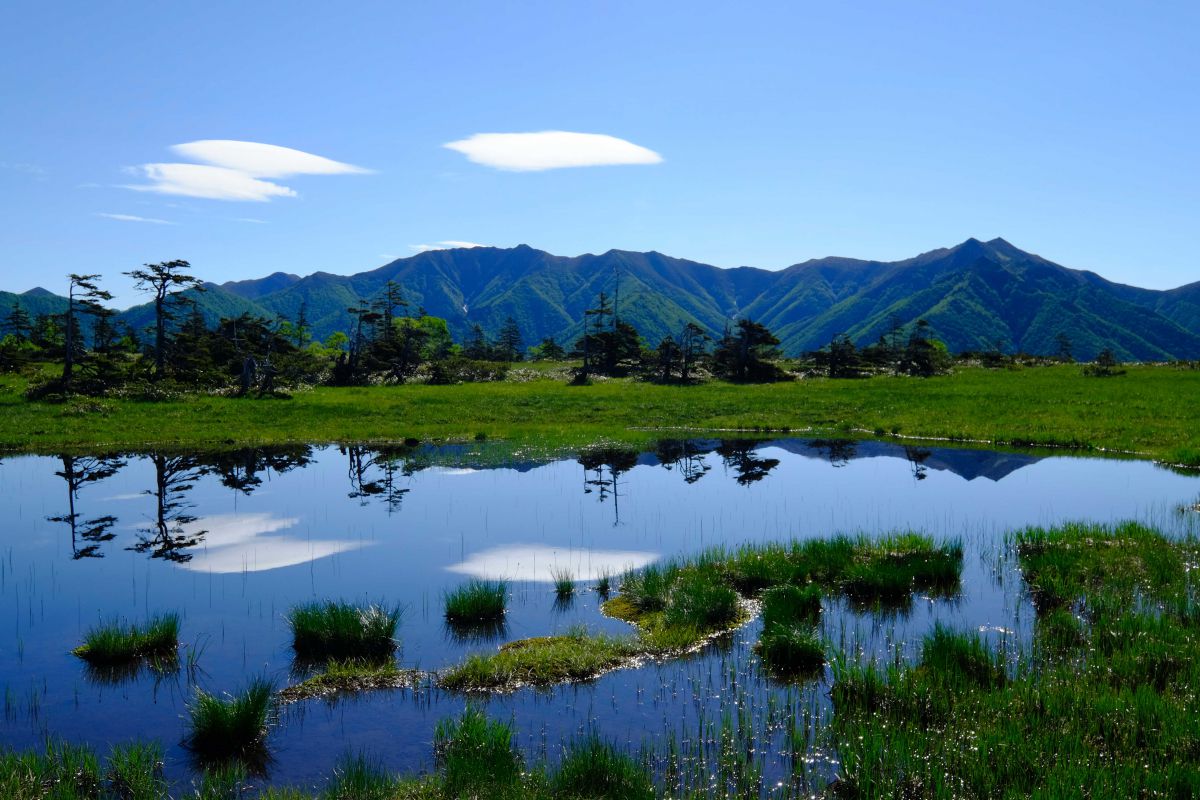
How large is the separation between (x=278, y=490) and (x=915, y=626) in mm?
26973

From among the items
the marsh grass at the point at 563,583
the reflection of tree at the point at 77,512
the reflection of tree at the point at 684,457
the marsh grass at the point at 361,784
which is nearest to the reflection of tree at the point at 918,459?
the reflection of tree at the point at 684,457

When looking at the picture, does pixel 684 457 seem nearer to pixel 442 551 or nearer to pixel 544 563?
pixel 544 563

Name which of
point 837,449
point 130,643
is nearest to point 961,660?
point 130,643

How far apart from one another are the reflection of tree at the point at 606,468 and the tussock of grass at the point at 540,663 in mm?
11378

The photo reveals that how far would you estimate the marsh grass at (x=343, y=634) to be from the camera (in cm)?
1512

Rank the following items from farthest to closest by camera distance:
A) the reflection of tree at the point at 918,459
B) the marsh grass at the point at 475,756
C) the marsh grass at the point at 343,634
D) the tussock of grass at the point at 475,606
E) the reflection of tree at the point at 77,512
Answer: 1. the reflection of tree at the point at 918,459
2. the reflection of tree at the point at 77,512
3. the tussock of grass at the point at 475,606
4. the marsh grass at the point at 343,634
5. the marsh grass at the point at 475,756

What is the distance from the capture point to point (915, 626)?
624 inches

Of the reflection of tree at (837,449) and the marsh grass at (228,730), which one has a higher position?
the reflection of tree at (837,449)

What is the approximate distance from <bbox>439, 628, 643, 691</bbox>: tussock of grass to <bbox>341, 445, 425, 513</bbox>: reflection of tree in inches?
602

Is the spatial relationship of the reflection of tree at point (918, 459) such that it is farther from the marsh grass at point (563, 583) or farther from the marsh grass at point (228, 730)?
the marsh grass at point (228, 730)

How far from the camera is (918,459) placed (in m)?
41.0

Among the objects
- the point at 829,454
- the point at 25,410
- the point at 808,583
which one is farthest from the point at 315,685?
the point at 25,410

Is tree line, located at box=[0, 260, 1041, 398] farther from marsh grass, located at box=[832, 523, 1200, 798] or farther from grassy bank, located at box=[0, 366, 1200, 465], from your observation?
marsh grass, located at box=[832, 523, 1200, 798]

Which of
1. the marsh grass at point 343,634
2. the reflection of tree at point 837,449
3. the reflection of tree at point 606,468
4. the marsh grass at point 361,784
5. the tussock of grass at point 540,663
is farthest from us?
the reflection of tree at point 837,449
